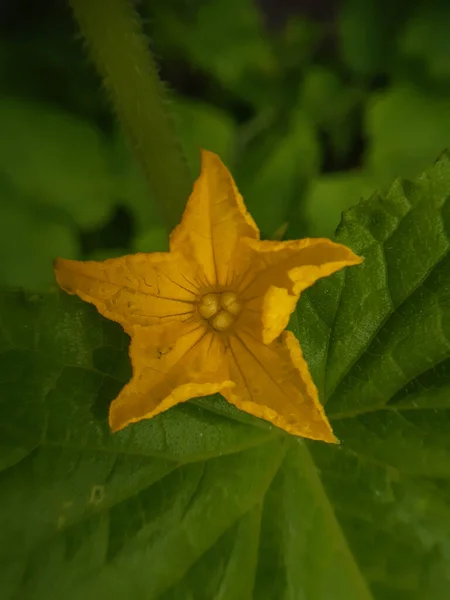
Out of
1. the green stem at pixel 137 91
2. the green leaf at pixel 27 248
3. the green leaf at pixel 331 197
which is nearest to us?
the green stem at pixel 137 91

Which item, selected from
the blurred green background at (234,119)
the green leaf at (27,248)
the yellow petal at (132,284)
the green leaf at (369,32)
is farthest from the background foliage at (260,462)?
the green leaf at (369,32)

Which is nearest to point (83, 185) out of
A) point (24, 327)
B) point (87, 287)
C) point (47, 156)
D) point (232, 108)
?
point (47, 156)

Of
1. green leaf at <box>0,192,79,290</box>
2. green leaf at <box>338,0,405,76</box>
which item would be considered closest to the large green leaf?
green leaf at <box>0,192,79,290</box>

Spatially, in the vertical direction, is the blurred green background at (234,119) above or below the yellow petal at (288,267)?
above

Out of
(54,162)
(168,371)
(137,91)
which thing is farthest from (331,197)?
(168,371)

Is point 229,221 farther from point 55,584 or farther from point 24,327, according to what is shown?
point 55,584

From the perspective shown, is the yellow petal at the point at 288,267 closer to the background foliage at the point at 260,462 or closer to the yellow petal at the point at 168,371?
the yellow petal at the point at 168,371

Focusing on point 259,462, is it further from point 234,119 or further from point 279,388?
point 234,119
